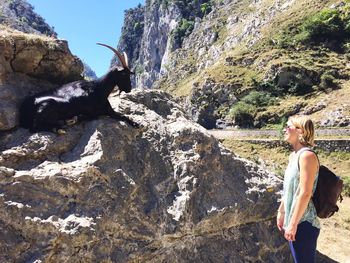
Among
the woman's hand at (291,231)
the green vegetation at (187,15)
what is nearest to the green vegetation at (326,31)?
the woman's hand at (291,231)

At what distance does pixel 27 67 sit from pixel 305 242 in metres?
6.10

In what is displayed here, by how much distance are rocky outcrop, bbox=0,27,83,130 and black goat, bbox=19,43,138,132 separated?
29 cm

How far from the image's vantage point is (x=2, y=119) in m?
7.21

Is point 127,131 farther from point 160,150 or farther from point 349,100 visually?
point 349,100

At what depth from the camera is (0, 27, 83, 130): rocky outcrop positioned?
7547mm

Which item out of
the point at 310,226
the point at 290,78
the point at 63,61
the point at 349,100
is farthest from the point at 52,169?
the point at 290,78

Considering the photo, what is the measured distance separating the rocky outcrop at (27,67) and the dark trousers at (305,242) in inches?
197

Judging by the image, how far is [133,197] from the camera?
23.3 ft

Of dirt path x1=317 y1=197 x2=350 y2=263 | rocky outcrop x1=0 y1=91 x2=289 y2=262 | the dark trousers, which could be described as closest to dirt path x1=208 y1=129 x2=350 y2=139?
dirt path x1=317 y1=197 x2=350 y2=263

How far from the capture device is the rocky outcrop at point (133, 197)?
243 inches

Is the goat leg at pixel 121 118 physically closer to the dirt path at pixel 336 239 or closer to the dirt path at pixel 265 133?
the dirt path at pixel 336 239

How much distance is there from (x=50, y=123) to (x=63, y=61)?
1868mm

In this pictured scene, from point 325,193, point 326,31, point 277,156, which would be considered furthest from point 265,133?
point 325,193

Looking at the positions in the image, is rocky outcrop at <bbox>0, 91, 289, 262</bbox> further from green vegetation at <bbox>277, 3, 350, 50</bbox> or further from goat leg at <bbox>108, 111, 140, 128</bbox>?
green vegetation at <bbox>277, 3, 350, 50</bbox>
